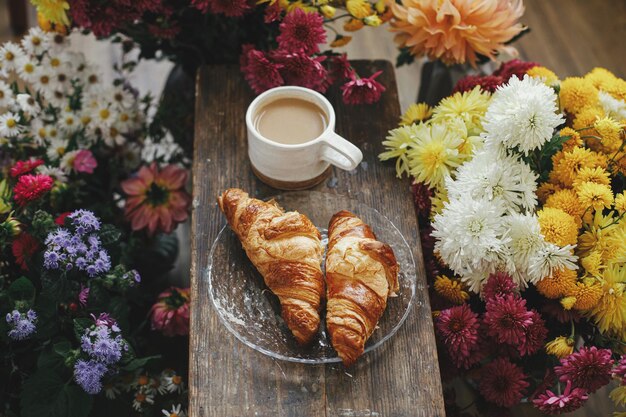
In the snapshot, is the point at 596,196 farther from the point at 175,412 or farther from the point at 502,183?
the point at 175,412

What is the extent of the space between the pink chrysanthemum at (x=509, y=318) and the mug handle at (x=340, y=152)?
317 mm

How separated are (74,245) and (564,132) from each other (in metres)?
0.82

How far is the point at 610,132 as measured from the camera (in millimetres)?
1120

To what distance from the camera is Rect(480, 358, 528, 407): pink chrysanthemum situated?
114cm

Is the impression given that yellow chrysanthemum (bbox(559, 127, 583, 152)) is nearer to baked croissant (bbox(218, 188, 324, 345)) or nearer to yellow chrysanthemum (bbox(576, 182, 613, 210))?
yellow chrysanthemum (bbox(576, 182, 613, 210))

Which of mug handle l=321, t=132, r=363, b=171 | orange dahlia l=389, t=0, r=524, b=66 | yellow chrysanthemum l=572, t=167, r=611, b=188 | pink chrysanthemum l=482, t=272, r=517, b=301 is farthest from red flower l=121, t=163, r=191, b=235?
yellow chrysanthemum l=572, t=167, r=611, b=188

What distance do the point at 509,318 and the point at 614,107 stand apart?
0.42m

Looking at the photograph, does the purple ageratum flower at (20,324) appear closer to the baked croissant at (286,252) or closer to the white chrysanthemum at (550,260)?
the baked croissant at (286,252)

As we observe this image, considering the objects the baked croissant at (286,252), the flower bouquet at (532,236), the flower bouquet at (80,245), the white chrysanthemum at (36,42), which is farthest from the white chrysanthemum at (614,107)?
the white chrysanthemum at (36,42)

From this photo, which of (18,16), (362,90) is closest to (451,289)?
(362,90)

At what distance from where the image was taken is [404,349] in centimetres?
107

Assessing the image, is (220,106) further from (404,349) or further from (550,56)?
(550,56)

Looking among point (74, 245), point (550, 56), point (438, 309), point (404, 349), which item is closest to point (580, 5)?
point (550, 56)

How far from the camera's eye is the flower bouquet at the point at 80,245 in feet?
3.67
